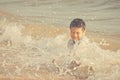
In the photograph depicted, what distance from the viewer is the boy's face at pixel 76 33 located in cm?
557

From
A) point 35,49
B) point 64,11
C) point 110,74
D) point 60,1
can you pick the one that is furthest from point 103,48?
point 60,1

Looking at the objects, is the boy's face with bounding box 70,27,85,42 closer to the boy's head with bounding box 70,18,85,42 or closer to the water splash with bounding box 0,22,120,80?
the boy's head with bounding box 70,18,85,42

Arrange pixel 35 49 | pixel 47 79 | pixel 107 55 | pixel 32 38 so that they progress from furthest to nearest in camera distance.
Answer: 1. pixel 32 38
2. pixel 35 49
3. pixel 107 55
4. pixel 47 79

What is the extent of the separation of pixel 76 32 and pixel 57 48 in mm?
1336

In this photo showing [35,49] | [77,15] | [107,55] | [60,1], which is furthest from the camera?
→ [60,1]

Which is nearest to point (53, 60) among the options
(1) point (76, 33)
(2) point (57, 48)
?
(1) point (76, 33)

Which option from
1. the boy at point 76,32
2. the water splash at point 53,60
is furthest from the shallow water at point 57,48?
the boy at point 76,32

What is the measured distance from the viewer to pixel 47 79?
4.81 m

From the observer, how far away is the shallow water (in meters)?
5.11

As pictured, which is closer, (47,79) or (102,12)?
(47,79)

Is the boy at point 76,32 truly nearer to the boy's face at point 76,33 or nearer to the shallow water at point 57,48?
the boy's face at point 76,33

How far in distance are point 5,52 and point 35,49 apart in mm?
698

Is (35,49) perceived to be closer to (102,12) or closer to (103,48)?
(103,48)

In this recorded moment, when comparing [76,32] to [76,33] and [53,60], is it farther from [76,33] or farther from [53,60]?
[53,60]
